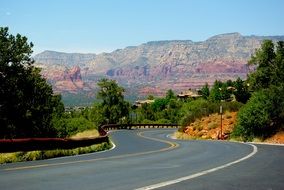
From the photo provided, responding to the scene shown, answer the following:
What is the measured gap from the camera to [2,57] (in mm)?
50969

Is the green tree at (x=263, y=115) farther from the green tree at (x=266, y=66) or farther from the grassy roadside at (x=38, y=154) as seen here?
the green tree at (x=266, y=66)

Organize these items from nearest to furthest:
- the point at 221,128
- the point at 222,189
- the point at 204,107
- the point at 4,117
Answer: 1. the point at 222,189
2. the point at 4,117
3. the point at 221,128
4. the point at 204,107

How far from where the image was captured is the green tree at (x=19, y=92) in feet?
161

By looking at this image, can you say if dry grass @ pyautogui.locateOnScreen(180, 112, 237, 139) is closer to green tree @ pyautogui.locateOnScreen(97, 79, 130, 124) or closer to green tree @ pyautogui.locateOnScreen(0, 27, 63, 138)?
green tree @ pyautogui.locateOnScreen(0, 27, 63, 138)

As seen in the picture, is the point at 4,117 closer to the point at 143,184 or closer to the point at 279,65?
the point at 143,184

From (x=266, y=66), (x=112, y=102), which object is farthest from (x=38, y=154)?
(x=112, y=102)

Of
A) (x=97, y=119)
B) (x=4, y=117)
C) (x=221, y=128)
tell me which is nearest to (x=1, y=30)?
(x=4, y=117)

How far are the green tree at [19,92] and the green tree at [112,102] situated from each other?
70.6 m

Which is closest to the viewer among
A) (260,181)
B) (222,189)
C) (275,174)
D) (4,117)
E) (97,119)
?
(222,189)

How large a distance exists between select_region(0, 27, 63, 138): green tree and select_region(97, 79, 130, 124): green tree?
70.6 metres

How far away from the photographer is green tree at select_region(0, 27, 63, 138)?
49209 millimetres

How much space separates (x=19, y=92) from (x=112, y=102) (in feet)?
259

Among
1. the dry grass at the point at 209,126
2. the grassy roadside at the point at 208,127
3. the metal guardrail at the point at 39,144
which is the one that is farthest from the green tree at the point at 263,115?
the metal guardrail at the point at 39,144

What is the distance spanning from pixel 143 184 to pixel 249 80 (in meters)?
68.6
